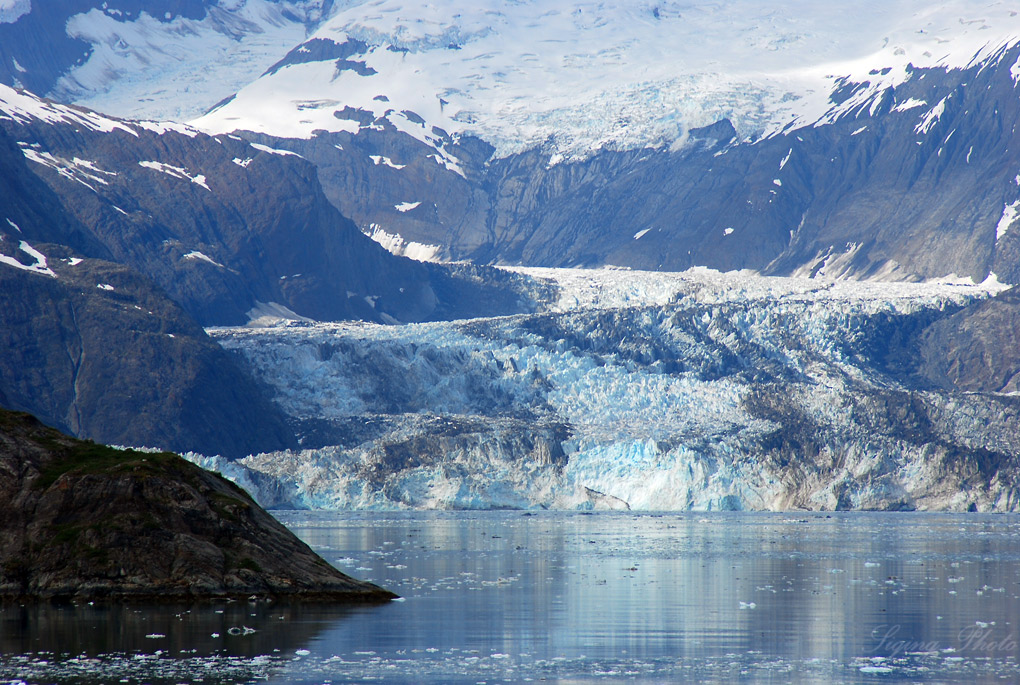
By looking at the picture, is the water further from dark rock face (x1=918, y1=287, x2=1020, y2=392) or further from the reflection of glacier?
dark rock face (x1=918, y1=287, x2=1020, y2=392)

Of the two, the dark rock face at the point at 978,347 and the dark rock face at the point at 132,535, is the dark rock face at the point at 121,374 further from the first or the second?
the dark rock face at the point at 132,535

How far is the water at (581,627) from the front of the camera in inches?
1025

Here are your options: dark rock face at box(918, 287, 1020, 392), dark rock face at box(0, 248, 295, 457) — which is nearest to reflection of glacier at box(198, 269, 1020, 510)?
dark rock face at box(918, 287, 1020, 392)

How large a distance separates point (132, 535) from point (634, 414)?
3738 inches

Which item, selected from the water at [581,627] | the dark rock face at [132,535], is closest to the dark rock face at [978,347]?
the water at [581,627]

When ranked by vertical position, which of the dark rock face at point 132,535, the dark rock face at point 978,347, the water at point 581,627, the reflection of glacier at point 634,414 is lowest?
the water at point 581,627

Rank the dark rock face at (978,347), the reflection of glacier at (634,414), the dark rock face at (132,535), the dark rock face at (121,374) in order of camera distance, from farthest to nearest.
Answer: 1. the dark rock face at (978,347)
2. the dark rock face at (121,374)
3. the reflection of glacier at (634,414)
4. the dark rock face at (132,535)

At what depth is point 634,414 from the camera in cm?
12719

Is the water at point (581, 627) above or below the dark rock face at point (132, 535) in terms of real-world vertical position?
below

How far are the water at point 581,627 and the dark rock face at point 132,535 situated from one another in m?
1.24

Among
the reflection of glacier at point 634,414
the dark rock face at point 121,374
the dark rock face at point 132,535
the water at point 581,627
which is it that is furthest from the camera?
the dark rock face at point 121,374

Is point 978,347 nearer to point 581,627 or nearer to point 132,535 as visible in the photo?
point 581,627

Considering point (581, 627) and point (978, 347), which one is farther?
point (978, 347)

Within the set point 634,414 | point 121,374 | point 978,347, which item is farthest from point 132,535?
point 978,347
